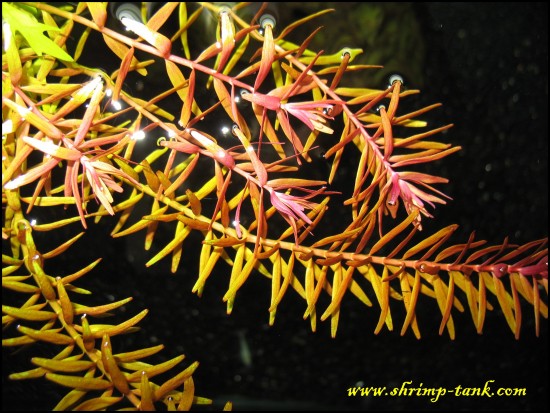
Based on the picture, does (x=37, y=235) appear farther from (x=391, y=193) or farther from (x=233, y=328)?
(x=391, y=193)

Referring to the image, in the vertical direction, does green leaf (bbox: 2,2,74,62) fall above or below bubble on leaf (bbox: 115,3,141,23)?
below

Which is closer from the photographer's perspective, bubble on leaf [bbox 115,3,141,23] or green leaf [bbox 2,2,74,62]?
green leaf [bbox 2,2,74,62]

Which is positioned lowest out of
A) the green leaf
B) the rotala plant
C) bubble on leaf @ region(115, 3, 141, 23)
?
the rotala plant

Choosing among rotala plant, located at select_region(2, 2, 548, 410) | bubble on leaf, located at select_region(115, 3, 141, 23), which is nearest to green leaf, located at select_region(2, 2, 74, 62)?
rotala plant, located at select_region(2, 2, 548, 410)

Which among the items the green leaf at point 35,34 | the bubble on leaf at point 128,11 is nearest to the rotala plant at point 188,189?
the green leaf at point 35,34

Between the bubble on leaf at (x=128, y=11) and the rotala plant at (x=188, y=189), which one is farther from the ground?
the bubble on leaf at (x=128, y=11)

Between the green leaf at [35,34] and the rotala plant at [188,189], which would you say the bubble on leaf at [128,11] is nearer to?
the rotala plant at [188,189]

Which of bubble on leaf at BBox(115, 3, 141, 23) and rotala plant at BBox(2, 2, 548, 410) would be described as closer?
rotala plant at BBox(2, 2, 548, 410)

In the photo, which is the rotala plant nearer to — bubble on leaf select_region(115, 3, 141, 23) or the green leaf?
the green leaf

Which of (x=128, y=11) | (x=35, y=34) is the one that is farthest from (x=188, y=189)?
(x=128, y=11)

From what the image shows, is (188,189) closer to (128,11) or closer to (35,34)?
(35,34)

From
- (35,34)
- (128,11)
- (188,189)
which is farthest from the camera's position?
(128,11)
